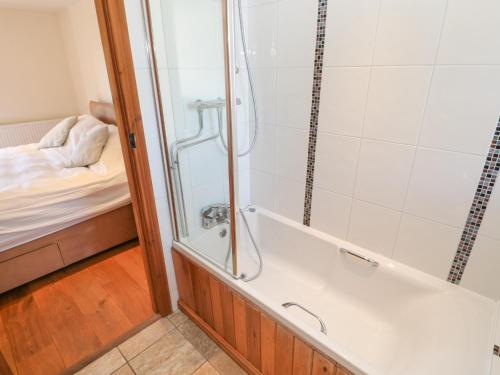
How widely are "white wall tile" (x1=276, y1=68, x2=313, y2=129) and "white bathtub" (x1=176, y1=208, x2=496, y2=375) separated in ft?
2.20

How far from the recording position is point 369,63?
1234mm

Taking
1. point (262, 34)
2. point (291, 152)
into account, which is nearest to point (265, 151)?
point (291, 152)

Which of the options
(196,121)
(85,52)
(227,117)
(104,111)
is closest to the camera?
(227,117)

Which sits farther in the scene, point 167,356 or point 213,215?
point 213,215

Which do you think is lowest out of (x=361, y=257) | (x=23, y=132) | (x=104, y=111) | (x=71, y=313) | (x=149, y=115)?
(x=71, y=313)

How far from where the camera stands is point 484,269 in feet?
3.79

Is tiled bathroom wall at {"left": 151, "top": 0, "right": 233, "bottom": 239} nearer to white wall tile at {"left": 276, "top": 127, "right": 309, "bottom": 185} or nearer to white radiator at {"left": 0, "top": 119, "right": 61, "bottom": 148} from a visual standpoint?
white wall tile at {"left": 276, "top": 127, "right": 309, "bottom": 185}

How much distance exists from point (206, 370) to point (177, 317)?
1.39 ft

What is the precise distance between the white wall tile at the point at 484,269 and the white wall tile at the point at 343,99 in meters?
0.70

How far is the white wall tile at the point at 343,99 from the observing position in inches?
50.9

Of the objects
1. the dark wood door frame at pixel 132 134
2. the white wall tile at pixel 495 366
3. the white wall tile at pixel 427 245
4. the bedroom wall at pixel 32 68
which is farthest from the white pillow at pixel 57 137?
the white wall tile at pixel 495 366

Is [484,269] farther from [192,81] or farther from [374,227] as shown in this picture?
[192,81]

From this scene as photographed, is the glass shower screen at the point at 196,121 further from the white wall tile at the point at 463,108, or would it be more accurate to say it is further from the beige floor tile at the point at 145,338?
the white wall tile at the point at 463,108

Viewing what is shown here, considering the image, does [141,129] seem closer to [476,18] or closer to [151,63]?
[151,63]
